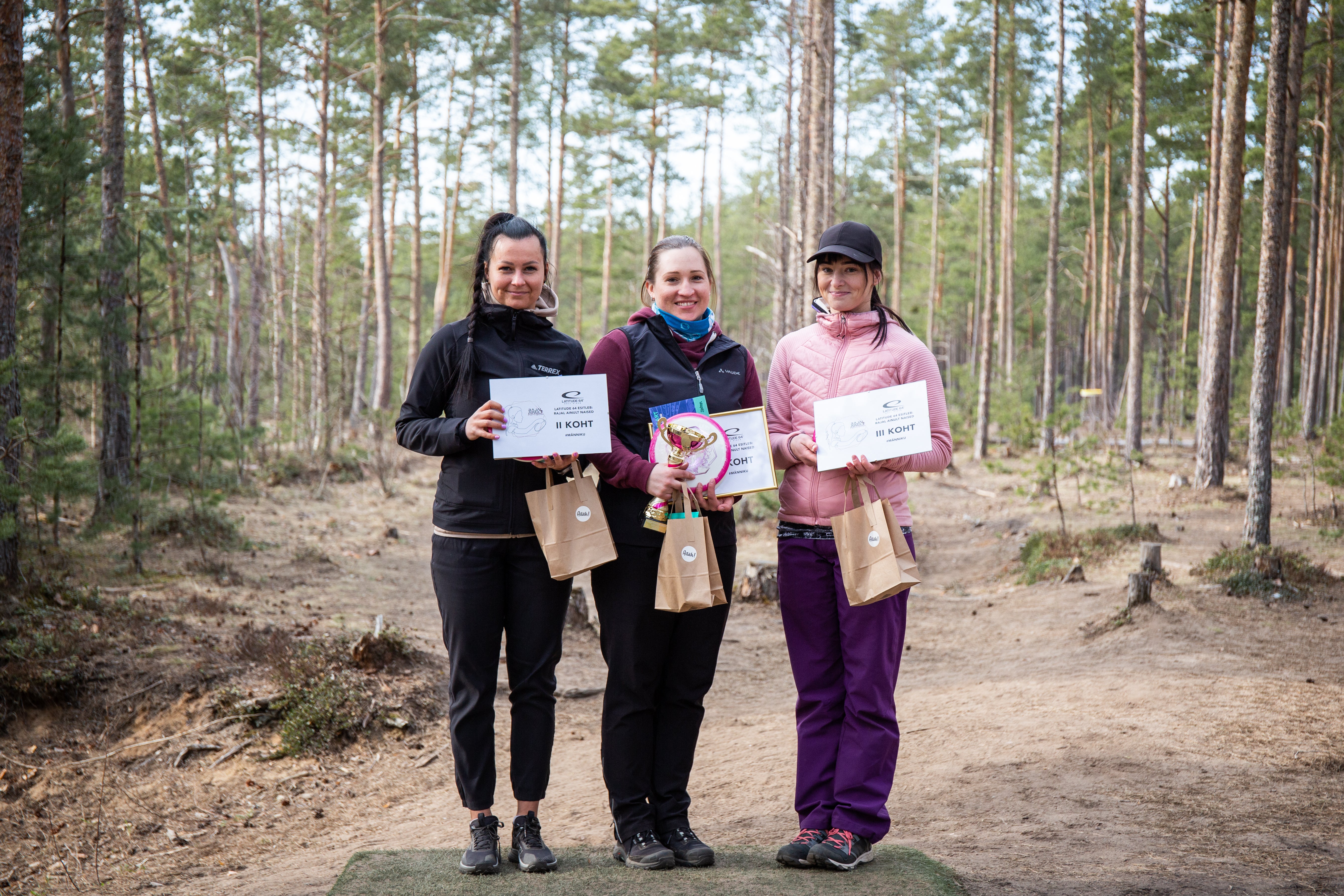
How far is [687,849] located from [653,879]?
18 centimetres

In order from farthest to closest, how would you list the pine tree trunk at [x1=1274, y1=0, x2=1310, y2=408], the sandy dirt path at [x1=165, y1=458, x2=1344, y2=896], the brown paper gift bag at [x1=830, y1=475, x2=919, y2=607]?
the pine tree trunk at [x1=1274, y1=0, x2=1310, y2=408], the sandy dirt path at [x1=165, y1=458, x2=1344, y2=896], the brown paper gift bag at [x1=830, y1=475, x2=919, y2=607]

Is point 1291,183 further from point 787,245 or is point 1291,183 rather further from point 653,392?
point 653,392

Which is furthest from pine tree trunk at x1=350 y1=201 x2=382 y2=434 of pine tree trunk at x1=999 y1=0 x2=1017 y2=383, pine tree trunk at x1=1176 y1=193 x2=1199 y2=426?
pine tree trunk at x1=1176 y1=193 x2=1199 y2=426

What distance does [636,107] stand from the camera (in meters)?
29.8

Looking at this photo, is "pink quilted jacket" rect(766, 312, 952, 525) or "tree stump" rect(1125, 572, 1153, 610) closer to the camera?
"pink quilted jacket" rect(766, 312, 952, 525)

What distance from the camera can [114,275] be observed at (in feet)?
28.3

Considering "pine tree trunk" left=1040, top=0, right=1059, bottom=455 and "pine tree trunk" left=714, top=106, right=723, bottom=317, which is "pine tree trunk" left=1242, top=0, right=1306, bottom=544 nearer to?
"pine tree trunk" left=1040, top=0, right=1059, bottom=455

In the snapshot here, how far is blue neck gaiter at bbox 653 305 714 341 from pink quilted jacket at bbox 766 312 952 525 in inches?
12.9

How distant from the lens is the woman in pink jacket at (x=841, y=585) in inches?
125

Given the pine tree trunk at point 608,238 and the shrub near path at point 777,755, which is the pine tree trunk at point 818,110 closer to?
the shrub near path at point 777,755

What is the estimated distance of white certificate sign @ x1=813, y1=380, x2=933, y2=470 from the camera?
3.12m

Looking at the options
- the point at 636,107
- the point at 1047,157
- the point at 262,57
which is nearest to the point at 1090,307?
the point at 1047,157

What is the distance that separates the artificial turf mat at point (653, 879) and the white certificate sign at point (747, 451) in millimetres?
1281

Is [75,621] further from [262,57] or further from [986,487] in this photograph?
[262,57]
